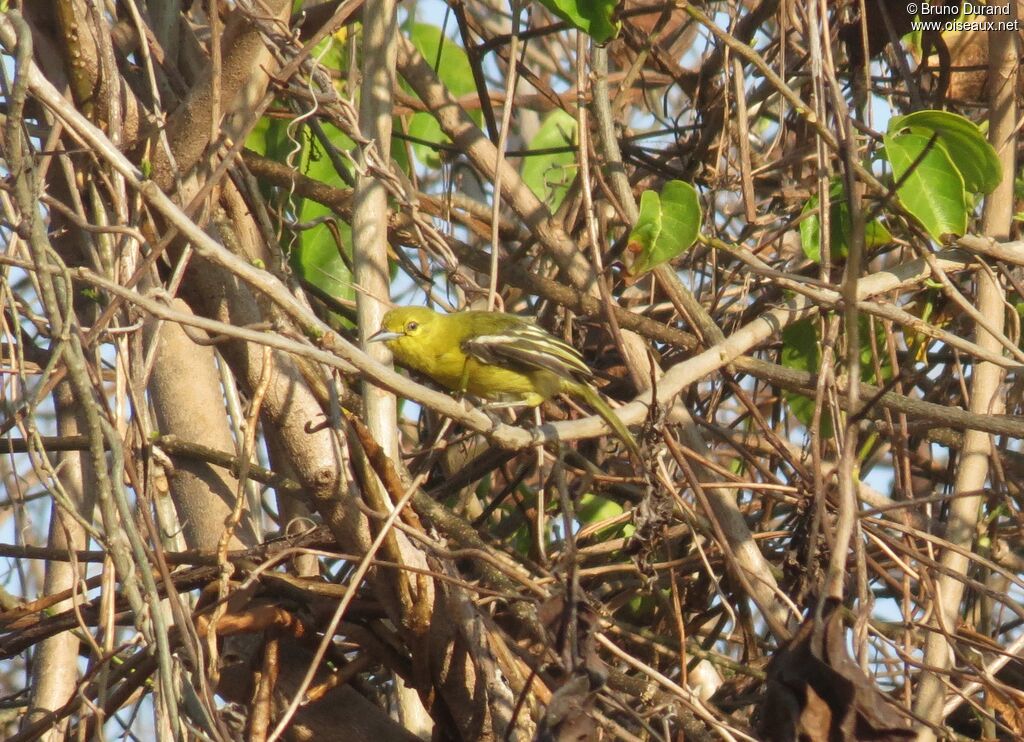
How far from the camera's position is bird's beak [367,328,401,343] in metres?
3.82

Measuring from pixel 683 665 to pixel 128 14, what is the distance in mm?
2768

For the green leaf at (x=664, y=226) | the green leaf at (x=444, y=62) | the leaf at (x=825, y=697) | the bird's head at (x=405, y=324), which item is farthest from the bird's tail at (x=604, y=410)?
the green leaf at (x=444, y=62)

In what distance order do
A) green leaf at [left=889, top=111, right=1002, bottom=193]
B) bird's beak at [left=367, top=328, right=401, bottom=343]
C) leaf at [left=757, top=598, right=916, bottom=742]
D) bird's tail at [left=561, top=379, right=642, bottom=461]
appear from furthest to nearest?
bird's beak at [left=367, top=328, right=401, bottom=343] < green leaf at [left=889, top=111, right=1002, bottom=193] < bird's tail at [left=561, top=379, right=642, bottom=461] < leaf at [left=757, top=598, right=916, bottom=742]

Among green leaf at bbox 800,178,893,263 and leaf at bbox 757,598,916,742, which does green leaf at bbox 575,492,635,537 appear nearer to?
green leaf at bbox 800,178,893,263

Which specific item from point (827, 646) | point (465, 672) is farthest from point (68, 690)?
→ point (827, 646)

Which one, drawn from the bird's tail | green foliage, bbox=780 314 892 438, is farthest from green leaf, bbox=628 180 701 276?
green foliage, bbox=780 314 892 438

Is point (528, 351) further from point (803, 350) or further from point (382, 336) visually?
point (803, 350)

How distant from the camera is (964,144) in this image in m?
3.41

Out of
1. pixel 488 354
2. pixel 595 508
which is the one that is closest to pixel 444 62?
pixel 488 354

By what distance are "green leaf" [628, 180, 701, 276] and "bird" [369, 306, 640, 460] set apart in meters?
0.45

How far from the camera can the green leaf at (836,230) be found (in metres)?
3.99

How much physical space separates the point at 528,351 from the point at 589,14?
1.14 m

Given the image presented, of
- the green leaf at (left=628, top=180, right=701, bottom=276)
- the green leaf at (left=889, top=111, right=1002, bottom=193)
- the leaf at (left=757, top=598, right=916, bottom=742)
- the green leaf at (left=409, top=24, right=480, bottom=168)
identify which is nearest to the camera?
the leaf at (left=757, top=598, right=916, bottom=742)

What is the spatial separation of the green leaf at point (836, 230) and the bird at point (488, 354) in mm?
900
